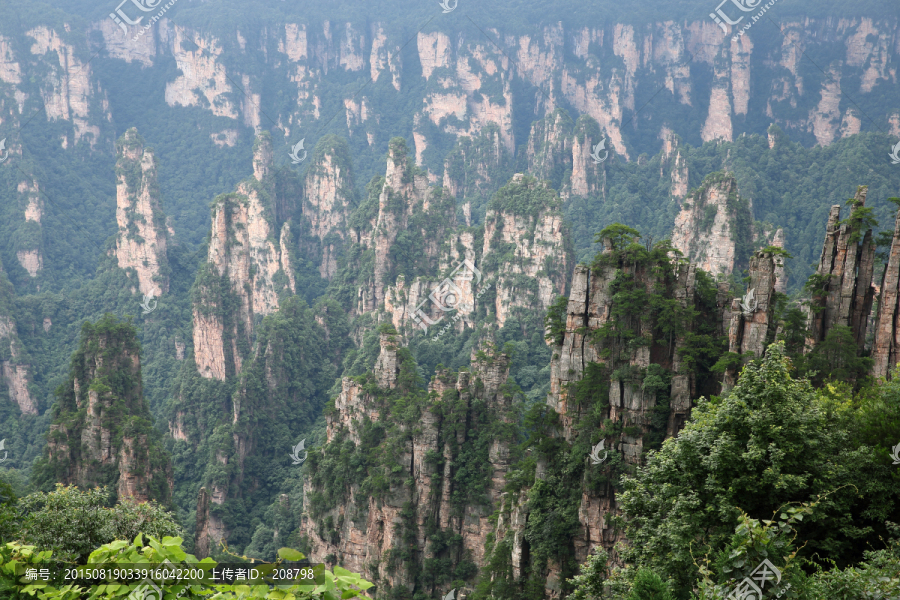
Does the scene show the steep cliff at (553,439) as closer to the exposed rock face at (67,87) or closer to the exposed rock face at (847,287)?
the exposed rock face at (847,287)

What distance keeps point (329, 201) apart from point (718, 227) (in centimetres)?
6123

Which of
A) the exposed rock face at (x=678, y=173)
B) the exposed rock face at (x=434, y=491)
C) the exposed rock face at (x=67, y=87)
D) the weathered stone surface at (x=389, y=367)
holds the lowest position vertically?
the exposed rock face at (x=434, y=491)

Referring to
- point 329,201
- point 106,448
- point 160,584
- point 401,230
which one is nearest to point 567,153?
point 329,201

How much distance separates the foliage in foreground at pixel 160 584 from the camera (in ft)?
22.5

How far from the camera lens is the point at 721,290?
101ft

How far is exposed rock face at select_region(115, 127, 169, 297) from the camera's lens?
94.2m

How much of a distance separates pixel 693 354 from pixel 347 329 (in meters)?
60.5

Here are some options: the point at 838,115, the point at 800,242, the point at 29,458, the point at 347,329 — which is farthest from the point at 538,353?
the point at 838,115

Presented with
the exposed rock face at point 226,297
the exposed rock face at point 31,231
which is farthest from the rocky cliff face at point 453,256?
the exposed rock face at point 31,231

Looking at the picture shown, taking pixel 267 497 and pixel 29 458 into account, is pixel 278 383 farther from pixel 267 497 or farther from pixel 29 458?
pixel 29 458

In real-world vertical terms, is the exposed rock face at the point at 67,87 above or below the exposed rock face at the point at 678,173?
above

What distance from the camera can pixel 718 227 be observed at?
6550 cm

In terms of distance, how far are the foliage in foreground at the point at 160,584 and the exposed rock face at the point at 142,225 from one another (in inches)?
3637

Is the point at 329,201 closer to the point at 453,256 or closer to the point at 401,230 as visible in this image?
the point at 401,230
